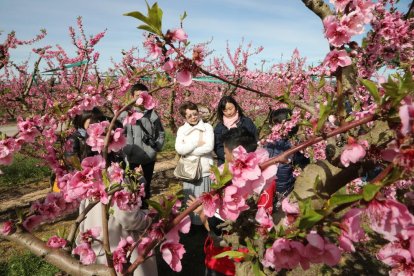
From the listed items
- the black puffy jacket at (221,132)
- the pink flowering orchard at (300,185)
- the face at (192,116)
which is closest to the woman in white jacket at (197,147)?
the face at (192,116)

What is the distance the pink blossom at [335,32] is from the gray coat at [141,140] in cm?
381

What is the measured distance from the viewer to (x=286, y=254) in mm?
898

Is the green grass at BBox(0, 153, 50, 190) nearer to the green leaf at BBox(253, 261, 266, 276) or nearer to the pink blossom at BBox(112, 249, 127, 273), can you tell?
the pink blossom at BBox(112, 249, 127, 273)

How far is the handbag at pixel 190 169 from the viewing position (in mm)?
4148

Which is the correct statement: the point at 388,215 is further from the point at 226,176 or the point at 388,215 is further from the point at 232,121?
the point at 232,121

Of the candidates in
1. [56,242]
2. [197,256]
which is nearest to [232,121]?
[197,256]

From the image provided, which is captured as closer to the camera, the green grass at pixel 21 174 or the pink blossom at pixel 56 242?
the pink blossom at pixel 56 242

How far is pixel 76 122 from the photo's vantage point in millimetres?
3666

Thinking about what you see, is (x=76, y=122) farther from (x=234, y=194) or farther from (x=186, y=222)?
(x=234, y=194)

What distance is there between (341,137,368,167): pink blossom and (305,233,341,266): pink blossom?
243 millimetres

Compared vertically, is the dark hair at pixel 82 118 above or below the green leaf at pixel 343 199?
below

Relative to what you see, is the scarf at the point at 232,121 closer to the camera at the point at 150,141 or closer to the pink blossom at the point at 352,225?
the camera at the point at 150,141

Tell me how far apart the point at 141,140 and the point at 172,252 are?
3.68 m

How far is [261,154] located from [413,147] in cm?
41
